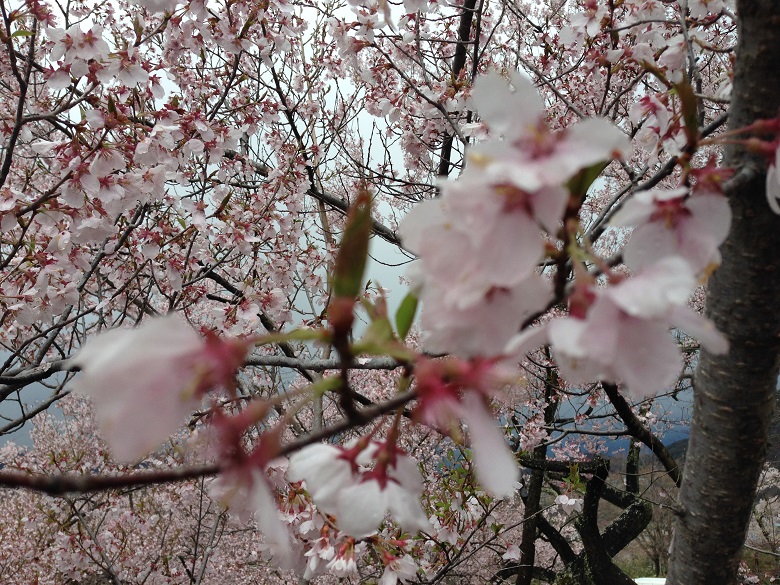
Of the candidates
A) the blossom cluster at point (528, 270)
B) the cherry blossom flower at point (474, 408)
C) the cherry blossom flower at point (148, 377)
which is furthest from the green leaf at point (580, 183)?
the cherry blossom flower at point (148, 377)

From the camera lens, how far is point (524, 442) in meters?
5.19

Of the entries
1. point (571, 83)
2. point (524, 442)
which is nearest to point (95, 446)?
point (524, 442)

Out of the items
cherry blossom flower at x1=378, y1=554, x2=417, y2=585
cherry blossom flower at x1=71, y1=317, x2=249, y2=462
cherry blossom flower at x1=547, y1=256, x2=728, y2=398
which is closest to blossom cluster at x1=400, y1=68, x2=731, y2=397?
cherry blossom flower at x1=547, y1=256, x2=728, y2=398

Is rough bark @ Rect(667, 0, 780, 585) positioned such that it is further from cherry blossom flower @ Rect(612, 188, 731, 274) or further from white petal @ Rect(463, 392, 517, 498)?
white petal @ Rect(463, 392, 517, 498)

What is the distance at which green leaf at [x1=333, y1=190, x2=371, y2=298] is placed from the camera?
371 millimetres

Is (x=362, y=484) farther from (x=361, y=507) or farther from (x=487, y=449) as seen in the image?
(x=487, y=449)

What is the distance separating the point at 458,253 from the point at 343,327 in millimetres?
126

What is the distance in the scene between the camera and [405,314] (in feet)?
1.64

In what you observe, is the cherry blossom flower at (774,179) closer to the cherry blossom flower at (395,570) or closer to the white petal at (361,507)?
the white petal at (361,507)

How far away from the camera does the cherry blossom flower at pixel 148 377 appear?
1.19ft

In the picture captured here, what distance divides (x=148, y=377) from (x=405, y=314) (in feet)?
0.79

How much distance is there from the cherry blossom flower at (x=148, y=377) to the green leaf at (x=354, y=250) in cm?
9

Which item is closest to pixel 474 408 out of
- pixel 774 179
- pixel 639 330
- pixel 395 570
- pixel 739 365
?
pixel 639 330

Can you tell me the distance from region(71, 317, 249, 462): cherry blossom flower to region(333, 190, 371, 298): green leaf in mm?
92
